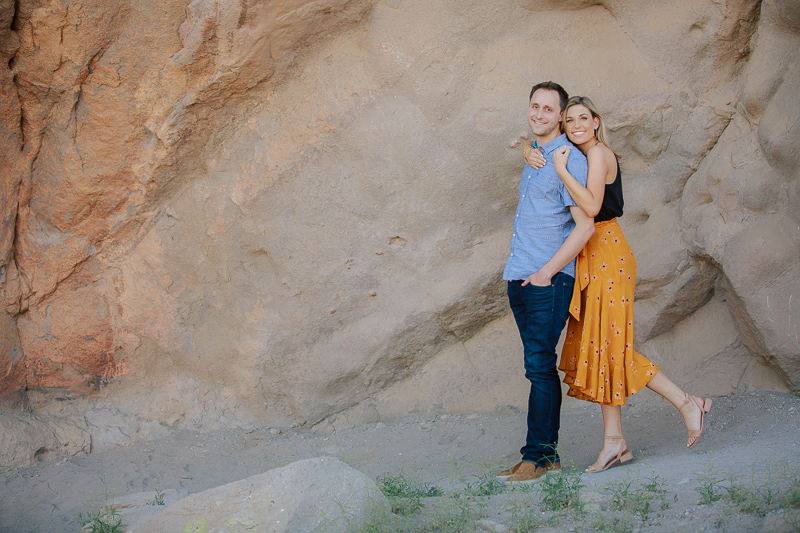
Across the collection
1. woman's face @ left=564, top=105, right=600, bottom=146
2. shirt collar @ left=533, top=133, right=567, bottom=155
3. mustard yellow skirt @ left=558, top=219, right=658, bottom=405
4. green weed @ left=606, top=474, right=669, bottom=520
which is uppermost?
woman's face @ left=564, top=105, right=600, bottom=146

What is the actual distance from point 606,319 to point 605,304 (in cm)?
6

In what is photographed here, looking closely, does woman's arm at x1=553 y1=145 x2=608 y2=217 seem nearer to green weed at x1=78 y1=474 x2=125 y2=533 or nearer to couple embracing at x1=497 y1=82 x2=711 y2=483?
couple embracing at x1=497 y1=82 x2=711 y2=483

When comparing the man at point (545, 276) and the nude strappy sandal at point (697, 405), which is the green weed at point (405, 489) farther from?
the nude strappy sandal at point (697, 405)

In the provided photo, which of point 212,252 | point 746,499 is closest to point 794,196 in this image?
point 746,499

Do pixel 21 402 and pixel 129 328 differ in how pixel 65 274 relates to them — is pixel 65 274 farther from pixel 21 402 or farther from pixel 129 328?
pixel 21 402

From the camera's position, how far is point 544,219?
2.85 meters

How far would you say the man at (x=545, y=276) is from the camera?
280cm

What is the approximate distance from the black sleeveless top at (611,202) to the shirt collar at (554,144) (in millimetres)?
268

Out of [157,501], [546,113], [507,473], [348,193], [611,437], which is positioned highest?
[546,113]

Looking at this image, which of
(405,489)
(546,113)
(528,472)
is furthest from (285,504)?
(546,113)

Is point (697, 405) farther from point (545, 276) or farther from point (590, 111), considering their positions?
point (590, 111)

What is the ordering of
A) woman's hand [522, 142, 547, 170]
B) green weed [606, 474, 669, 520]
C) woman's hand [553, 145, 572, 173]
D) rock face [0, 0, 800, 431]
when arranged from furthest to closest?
rock face [0, 0, 800, 431], woman's hand [522, 142, 547, 170], woman's hand [553, 145, 572, 173], green weed [606, 474, 669, 520]

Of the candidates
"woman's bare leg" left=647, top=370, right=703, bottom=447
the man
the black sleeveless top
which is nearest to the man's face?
the man

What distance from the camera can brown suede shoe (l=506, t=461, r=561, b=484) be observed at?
276 centimetres
